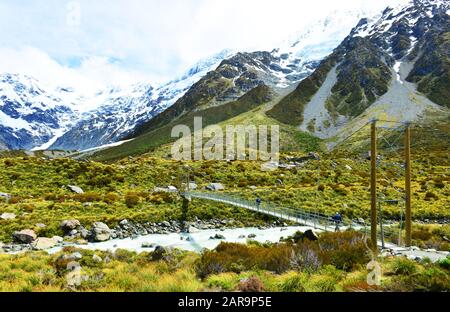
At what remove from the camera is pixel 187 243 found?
100ft

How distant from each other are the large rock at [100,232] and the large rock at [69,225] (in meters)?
1.57

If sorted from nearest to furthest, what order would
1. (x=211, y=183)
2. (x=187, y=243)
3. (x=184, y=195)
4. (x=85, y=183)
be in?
1. (x=187, y=243)
2. (x=184, y=195)
3. (x=85, y=183)
4. (x=211, y=183)

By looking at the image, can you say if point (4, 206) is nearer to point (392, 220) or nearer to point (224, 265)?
point (224, 265)

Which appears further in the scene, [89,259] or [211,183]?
[211,183]

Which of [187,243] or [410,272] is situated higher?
[410,272]

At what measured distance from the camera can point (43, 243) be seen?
29.3 m

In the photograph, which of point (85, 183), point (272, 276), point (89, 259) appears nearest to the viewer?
point (272, 276)

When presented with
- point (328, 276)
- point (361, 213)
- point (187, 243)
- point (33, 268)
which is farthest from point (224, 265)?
point (361, 213)

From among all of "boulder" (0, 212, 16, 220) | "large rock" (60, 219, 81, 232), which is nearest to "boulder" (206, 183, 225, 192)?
"large rock" (60, 219, 81, 232)

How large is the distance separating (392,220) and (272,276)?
1202 inches

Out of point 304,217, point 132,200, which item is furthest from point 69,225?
point 304,217

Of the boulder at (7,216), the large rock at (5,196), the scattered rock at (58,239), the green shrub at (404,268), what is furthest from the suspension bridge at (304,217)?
the large rock at (5,196)

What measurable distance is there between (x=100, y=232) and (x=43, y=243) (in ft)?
15.6

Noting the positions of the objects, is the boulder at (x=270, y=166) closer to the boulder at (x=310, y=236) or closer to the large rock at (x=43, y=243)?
the large rock at (x=43, y=243)
